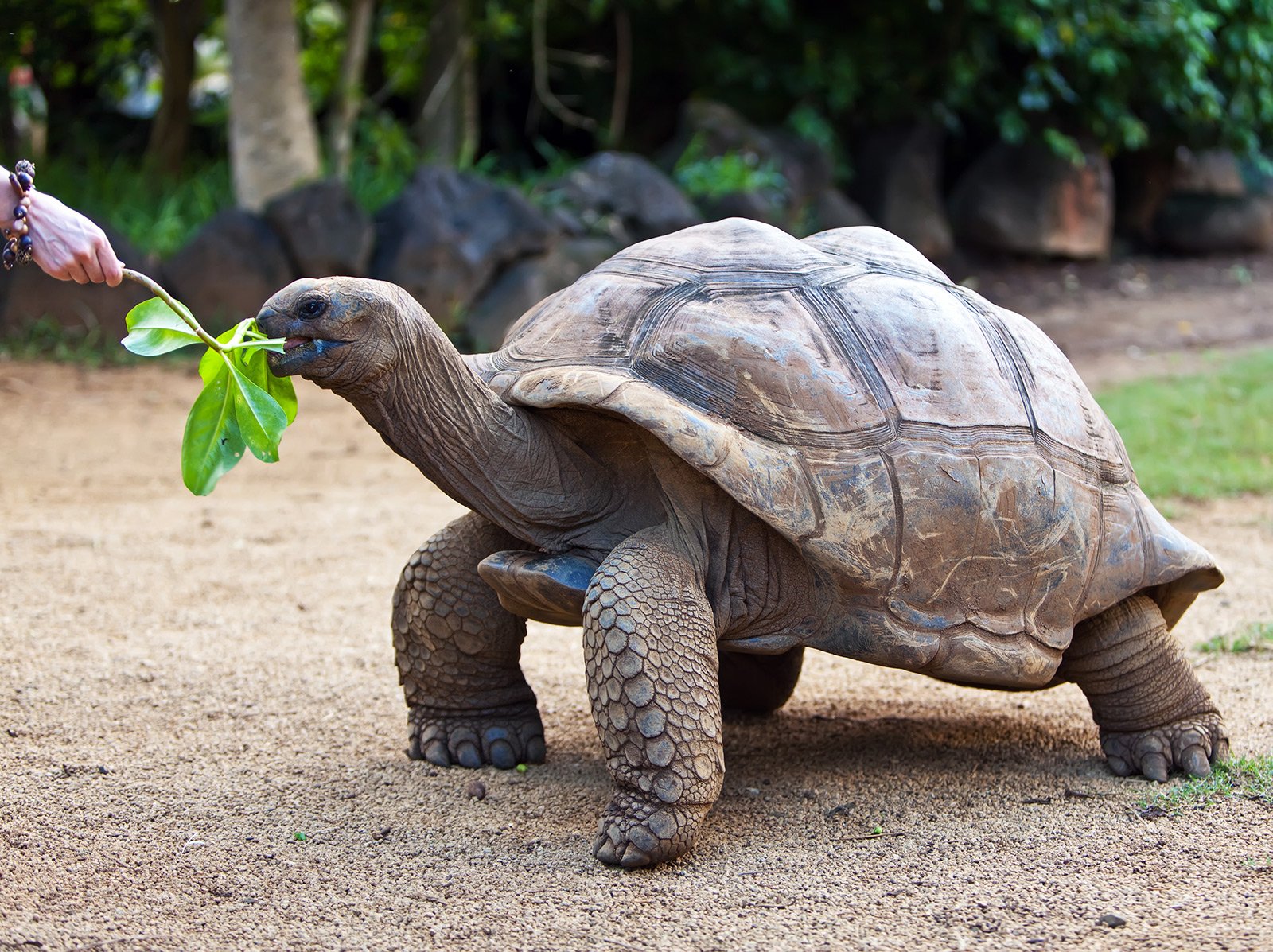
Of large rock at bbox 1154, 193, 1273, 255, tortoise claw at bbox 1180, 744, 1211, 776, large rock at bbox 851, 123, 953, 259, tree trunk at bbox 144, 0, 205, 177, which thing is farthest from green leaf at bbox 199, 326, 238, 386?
large rock at bbox 1154, 193, 1273, 255

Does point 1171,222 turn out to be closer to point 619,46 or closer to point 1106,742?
point 619,46

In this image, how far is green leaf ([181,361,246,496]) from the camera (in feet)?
8.57

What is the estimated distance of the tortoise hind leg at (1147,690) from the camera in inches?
122

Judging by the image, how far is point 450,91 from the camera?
33.6 feet

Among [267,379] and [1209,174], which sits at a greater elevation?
[267,379]

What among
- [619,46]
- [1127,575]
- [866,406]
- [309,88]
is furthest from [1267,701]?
[309,88]

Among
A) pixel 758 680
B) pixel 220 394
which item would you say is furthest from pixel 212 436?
pixel 758 680

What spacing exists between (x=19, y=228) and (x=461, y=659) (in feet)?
4.43

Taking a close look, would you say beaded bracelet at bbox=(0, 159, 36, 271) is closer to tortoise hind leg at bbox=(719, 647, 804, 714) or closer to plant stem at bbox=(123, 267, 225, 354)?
plant stem at bbox=(123, 267, 225, 354)

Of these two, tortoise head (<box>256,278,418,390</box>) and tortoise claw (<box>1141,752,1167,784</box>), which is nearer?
tortoise head (<box>256,278,418,390</box>)

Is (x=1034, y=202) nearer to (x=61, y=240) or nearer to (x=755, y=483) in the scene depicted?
(x=755, y=483)

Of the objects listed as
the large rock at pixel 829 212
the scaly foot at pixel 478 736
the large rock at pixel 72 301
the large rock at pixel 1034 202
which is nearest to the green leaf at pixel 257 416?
the scaly foot at pixel 478 736

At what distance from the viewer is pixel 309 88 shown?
11.5 metres

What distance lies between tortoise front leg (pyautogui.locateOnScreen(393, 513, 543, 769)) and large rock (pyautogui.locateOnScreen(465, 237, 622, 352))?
4830 mm
